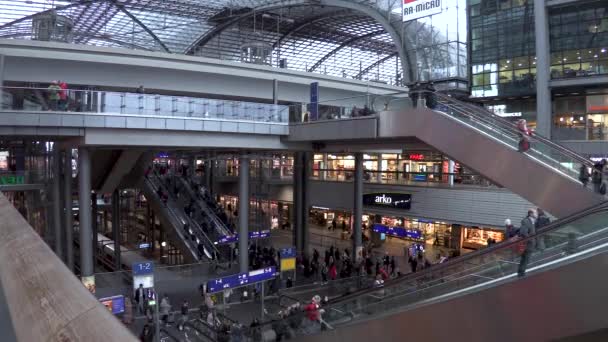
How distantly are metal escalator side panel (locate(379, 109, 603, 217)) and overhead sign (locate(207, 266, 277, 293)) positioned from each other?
21.1 feet

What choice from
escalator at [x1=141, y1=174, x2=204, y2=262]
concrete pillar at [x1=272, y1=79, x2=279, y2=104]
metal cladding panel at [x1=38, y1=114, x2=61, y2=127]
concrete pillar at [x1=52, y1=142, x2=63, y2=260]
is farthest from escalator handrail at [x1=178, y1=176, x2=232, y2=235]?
metal cladding panel at [x1=38, y1=114, x2=61, y2=127]

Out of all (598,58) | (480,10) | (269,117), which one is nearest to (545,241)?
(269,117)

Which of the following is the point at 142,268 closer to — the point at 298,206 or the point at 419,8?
the point at 298,206

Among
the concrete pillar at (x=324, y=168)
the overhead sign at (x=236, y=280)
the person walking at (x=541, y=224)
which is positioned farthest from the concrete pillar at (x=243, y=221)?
the concrete pillar at (x=324, y=168)

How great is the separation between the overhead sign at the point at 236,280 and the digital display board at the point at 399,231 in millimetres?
14571

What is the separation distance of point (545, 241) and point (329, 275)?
16.4 meters

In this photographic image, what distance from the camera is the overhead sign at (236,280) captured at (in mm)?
15109

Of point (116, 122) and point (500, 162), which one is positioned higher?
point (116, 122)

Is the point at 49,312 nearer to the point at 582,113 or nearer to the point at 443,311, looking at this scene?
the point at 443,311

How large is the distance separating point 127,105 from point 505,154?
11.9 m

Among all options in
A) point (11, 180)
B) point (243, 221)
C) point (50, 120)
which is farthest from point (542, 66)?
point (11, 180)

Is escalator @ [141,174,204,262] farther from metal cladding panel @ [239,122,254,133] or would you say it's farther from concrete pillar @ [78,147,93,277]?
metal cladding panel @ [239,122,254,133]

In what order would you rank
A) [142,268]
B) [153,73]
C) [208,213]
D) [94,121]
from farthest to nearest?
1. [208,213]
2. [153,73]
3. [94,121]
4. [142,268]

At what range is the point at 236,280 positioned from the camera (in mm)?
15672
